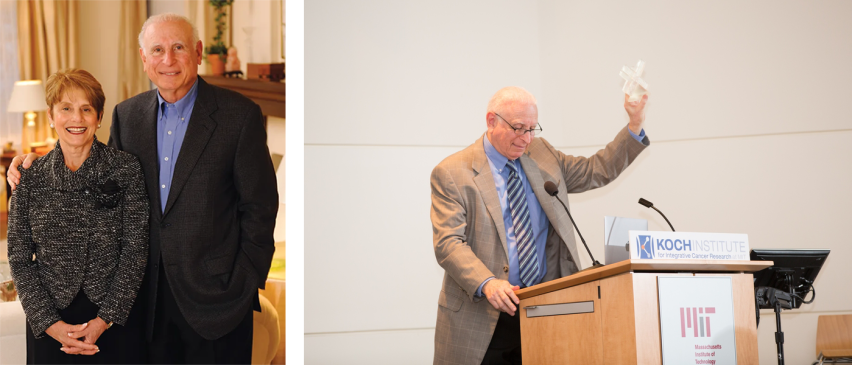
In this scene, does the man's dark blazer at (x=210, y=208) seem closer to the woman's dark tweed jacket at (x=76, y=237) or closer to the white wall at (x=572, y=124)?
the woman's dark tweed jacket at (x=76, y=237)

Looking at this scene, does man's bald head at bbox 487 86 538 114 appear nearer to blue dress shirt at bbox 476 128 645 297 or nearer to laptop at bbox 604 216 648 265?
blue dress shirt at bbox 476 128 645 297

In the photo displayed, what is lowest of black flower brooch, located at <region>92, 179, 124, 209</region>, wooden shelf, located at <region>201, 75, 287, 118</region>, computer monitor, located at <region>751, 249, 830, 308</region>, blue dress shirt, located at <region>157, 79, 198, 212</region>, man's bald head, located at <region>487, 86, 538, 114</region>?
computer monitor, located at <region>751, 249, 830, 308</region>

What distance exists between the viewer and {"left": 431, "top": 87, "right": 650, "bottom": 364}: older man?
2.96 metres

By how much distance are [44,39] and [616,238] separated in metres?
→ 2.55

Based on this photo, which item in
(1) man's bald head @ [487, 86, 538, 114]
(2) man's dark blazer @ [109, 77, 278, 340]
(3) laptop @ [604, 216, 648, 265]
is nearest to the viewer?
(3) laptop @ [604, 216, 648, 265]

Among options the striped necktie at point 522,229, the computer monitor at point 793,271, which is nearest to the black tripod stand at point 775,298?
the computer monitor at point 793,271

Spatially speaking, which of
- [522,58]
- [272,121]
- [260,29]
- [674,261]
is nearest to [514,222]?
[674,261]

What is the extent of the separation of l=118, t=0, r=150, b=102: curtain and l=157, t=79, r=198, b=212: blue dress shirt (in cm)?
14

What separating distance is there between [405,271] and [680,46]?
264 cm

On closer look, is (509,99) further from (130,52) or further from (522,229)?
(130,52)

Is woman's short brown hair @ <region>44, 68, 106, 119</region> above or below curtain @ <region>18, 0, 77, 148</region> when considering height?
below

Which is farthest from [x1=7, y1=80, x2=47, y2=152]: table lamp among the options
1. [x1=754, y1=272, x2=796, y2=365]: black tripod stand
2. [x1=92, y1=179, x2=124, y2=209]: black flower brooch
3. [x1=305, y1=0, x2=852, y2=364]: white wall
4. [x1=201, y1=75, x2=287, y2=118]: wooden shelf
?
[x1=754, y1=272, x2=796, y2=365]: black tripod stand

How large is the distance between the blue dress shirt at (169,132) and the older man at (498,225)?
3.74ft

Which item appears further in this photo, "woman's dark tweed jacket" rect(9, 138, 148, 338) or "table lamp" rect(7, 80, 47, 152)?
"table lamp" rect(7, 80, 47, 152)
